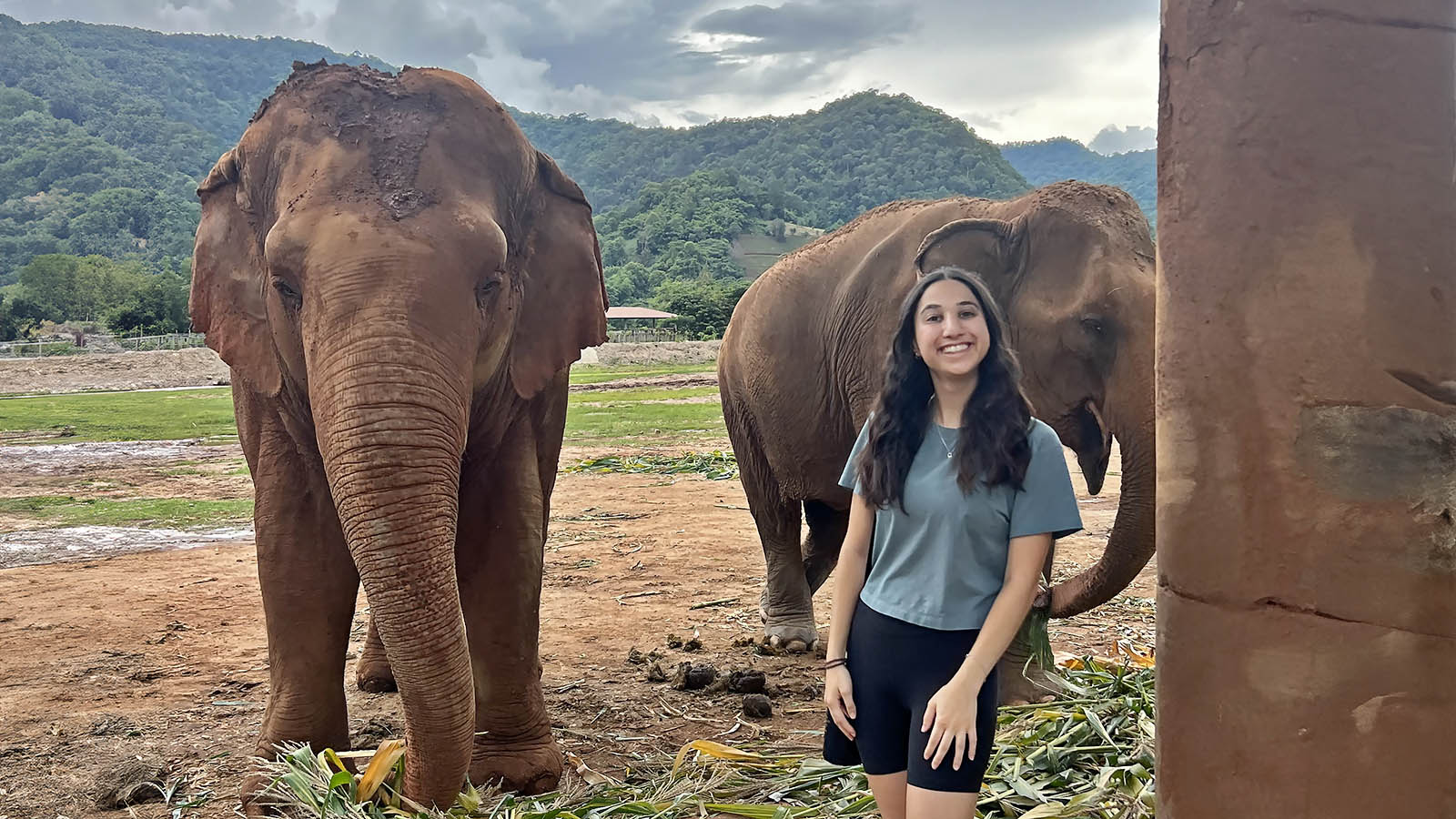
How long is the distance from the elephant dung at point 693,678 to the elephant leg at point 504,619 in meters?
1.33

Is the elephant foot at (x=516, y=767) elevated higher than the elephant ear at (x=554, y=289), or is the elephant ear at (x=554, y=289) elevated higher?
the elephant ear at (x=554, y=289)

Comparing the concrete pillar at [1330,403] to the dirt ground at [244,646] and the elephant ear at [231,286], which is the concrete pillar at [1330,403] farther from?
the elephant ear at [231,286]

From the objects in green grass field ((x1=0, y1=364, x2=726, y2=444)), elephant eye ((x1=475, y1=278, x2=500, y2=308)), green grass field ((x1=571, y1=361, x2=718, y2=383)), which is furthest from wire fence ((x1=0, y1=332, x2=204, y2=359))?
elephant eye ((x1=475, y1=278, x2=500, y2=308))

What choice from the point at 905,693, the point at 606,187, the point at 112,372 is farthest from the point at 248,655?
the point at 606,187

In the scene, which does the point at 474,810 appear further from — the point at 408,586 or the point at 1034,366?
the point at 1034,366

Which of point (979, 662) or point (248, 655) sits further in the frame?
point (248, 655)

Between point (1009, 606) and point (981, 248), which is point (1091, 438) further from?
point (1009, 606)

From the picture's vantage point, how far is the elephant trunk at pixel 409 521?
3.55 meters

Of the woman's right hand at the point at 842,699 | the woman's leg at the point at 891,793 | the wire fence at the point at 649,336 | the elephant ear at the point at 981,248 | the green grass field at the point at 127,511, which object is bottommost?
the green grass field at the point at 127,511

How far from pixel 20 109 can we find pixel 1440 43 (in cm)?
18883

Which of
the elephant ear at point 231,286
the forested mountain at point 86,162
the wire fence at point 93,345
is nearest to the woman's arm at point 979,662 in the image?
the elephant ear at point 231,286

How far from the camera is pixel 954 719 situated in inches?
99.6

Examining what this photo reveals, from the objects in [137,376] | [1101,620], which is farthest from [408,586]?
[137,376]

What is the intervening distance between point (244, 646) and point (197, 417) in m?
20.1
